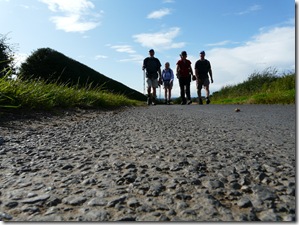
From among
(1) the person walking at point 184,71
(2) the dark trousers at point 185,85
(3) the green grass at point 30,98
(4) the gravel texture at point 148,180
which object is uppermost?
(1) the person walking at point 184,71

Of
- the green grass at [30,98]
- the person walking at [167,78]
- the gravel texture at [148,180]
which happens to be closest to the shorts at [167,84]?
the person walking at [167,78]

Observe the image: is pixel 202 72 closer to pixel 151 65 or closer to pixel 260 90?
pixel 151 65

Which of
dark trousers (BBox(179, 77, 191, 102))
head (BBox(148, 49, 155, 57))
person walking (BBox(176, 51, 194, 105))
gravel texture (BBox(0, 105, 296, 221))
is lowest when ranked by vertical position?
gravel texture (BBox(0, 105, 296, 221))

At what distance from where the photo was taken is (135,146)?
1.94 m

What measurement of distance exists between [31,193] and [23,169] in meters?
0.35

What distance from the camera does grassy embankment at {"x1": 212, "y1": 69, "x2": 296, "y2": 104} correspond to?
10.9 meters

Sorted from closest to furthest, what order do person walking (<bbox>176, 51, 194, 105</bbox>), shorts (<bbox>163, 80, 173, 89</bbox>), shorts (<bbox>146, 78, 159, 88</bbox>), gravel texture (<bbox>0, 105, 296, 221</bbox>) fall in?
gravel texture (<bbox>0, 105, 296, 221</bbox>), person walking (<bbox>176, 51, 194, 105</bbox>), shorts (<bbox>146, 78, 159, 88</bbox>), shorts (<bbox>163, 80, 173, 89</bbox>)

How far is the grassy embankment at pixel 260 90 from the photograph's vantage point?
10.9 meters

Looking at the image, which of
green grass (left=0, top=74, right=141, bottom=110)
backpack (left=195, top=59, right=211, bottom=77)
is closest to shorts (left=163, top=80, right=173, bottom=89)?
backpack (left=195, top=59, right=211, bottom=77)

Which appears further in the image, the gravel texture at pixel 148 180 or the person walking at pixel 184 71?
the person walking at pixel 184 71

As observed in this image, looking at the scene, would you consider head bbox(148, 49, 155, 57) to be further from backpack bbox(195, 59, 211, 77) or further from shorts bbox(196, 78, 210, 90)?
shorts bbox(196, 78, 210, 90)

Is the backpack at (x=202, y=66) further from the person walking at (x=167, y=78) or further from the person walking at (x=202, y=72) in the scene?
the person walking at (x=167, y=78)

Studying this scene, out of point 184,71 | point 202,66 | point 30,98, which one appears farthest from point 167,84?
point 30,98

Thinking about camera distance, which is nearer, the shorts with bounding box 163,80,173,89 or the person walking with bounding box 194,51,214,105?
the person walking with bounding box 194,51,214,105
